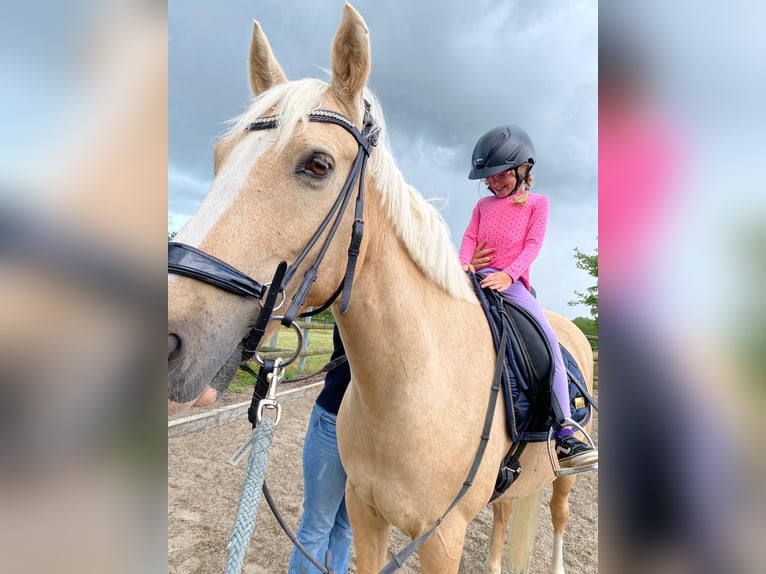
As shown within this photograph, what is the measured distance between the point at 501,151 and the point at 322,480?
223 centimetres

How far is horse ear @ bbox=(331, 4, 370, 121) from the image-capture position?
4.74 ft

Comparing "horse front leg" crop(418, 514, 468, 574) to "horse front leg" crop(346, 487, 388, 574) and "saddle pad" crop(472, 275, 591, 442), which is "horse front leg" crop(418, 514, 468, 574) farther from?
"saddle pad" crop(472, 275, 591, 442)

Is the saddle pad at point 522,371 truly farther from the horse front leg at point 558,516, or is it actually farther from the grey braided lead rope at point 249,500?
the horse front leg at point 558,516

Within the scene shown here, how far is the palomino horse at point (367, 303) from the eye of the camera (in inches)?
46.4

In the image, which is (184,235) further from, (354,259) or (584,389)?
(584,389)

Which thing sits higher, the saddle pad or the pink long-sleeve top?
the pink long-sleeve top

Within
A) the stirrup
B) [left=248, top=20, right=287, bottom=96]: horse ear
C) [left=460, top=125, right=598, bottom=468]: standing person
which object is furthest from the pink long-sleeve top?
[left=248, top=20, right=287, bottom=96]: horse ear

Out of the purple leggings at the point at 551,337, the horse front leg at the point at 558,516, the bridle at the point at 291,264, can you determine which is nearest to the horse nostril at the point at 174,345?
the bridle at the point at 291,264

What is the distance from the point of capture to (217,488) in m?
4.54
